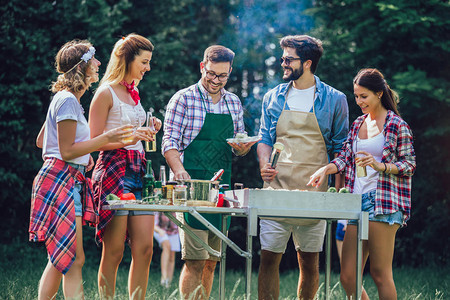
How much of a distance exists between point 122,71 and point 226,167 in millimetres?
1012

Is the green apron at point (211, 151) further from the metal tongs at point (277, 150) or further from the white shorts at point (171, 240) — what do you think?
the white shorts at point (171, 240)

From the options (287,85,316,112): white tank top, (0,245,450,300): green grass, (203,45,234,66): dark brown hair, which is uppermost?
(203,45,234,66): dark brown hair

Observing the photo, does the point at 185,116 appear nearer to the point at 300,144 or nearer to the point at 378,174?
the point at 300,144

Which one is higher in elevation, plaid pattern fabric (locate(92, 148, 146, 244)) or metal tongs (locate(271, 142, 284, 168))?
metal tongs (locate(271, 142, 284, 168))

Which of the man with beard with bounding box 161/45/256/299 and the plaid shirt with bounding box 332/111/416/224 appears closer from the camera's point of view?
the plaid shirt with bounding box 332/111/416/224

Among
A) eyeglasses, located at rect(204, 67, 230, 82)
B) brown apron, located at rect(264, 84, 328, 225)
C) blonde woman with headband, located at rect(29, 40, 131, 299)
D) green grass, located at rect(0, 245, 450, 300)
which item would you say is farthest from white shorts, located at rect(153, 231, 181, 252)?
blonde woman with headband, located at rect(29, 40, 131, 299)

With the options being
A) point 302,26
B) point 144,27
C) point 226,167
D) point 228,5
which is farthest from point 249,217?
point 228,5

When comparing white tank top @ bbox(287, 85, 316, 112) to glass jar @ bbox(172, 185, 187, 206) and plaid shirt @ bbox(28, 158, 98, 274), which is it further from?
plaid shirt @ bbox(28, 158, 98, 274)

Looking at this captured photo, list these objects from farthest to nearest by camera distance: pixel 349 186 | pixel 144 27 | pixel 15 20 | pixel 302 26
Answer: pixel 302 26 → pixel 144 27 → pixel 15 20 → pixel 349 186

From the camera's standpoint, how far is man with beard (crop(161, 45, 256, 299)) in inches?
169

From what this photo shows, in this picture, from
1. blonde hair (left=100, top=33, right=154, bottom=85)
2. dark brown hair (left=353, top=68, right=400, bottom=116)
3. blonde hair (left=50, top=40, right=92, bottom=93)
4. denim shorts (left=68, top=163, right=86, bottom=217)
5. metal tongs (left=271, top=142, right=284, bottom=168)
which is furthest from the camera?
dark brown hair (left=353, top=68, right=400, bottom=116)

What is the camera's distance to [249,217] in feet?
11.4

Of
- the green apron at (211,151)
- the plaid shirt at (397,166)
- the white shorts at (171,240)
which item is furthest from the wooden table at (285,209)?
the white shorts at (171,240)

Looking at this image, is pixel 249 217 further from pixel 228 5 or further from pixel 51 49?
pixel 228 5
